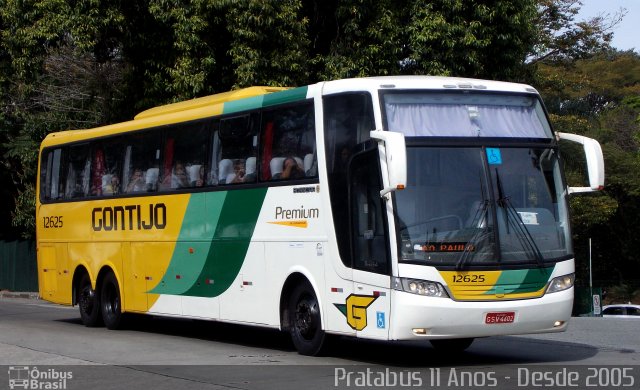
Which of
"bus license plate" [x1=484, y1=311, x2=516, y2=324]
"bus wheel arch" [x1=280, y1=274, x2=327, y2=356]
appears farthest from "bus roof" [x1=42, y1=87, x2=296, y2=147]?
"bus license plate" [x1=484, y1=311, x2=516, y2=324]

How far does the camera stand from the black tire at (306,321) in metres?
13.1

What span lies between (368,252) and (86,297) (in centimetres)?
900

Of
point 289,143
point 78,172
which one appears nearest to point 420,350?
point 289,143

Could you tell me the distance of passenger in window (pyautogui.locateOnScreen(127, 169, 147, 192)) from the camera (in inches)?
685

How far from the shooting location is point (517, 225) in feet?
38.8

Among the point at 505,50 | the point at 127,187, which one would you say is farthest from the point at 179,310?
the point at 505,50

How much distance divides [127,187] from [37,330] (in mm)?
3055

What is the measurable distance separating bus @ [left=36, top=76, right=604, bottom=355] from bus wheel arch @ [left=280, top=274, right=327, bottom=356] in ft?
0.09

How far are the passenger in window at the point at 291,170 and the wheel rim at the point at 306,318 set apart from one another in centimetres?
162

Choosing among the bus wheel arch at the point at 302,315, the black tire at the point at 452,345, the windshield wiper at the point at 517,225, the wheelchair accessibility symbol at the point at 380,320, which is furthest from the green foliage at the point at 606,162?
the wheelchair accessibility symbol at the point at 380,320

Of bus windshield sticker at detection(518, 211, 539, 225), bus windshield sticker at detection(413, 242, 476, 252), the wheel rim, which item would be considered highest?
bus windshield sticker at detection(518, 211, 539, 225)

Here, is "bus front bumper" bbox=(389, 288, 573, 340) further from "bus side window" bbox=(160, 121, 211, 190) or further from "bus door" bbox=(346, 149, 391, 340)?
"bus side window" bbox=(160, 121, 211, 190)

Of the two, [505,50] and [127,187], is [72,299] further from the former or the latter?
[505,50]

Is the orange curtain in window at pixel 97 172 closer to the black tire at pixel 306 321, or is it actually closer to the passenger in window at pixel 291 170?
the passenger in window at pixel 291 170
